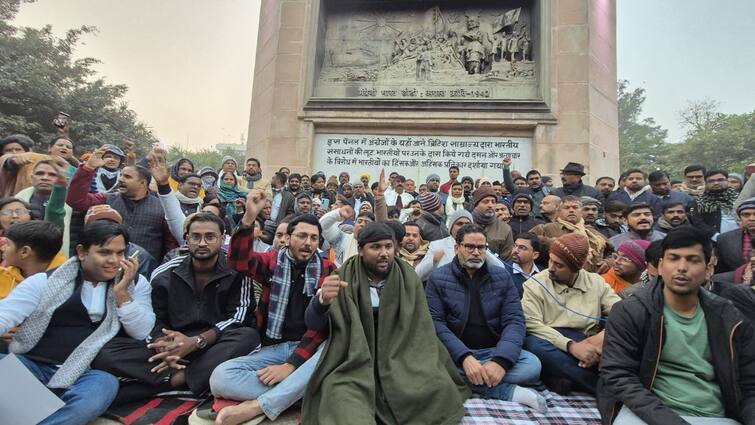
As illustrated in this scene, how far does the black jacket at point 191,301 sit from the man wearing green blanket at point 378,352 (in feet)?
2.27

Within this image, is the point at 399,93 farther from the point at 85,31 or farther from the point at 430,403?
the point at 85,31

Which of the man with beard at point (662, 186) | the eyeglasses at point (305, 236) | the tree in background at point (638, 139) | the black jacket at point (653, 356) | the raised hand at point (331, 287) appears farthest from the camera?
the tree in background at point (638, 139)

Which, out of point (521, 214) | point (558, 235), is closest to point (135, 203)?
point (558, 235)

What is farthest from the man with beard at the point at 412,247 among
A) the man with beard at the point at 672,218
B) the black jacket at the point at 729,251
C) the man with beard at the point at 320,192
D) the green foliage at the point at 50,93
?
the green foliage at the point at 50,93

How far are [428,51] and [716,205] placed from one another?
25.6 ft

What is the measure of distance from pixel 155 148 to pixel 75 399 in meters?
2.16

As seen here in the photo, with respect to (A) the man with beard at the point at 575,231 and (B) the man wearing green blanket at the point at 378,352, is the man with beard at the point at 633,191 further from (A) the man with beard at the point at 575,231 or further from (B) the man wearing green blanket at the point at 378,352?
(B) the man wearing green blanket at the point at 378,352

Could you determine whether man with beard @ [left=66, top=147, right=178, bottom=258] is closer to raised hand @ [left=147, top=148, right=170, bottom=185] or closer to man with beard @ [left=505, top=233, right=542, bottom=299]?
raised hand @ [left=147, top=148, right=170, bottom=185]

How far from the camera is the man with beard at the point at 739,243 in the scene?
3600mm

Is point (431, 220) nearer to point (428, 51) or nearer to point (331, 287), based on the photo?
point (331, 287)

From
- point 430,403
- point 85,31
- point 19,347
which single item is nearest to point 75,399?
point 19,347

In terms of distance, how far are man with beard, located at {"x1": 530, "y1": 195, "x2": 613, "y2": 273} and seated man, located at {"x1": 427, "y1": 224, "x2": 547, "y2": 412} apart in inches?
49.6

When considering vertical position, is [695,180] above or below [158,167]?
above

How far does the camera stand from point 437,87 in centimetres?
1074
